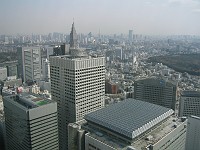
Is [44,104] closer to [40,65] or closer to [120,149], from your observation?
[120,149]

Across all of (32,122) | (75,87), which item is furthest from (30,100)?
(75,87)

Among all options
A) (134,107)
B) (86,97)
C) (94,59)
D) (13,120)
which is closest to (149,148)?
(134,107)

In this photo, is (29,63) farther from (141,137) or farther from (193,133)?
(141,137)

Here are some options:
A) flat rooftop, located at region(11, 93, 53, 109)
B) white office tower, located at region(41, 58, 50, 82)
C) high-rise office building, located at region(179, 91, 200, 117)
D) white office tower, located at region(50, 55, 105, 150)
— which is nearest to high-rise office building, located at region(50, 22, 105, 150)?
white office tower, located at region(50, 55, 105, 150)

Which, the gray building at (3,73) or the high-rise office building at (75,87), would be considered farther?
the gray building at (3,73)

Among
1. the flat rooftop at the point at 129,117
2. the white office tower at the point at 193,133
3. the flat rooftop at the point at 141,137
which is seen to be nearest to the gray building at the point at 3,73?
the flat rooftop at the point at 129,117

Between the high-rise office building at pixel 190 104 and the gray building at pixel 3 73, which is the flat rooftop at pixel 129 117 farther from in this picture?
the gray building at pixel 3 73
